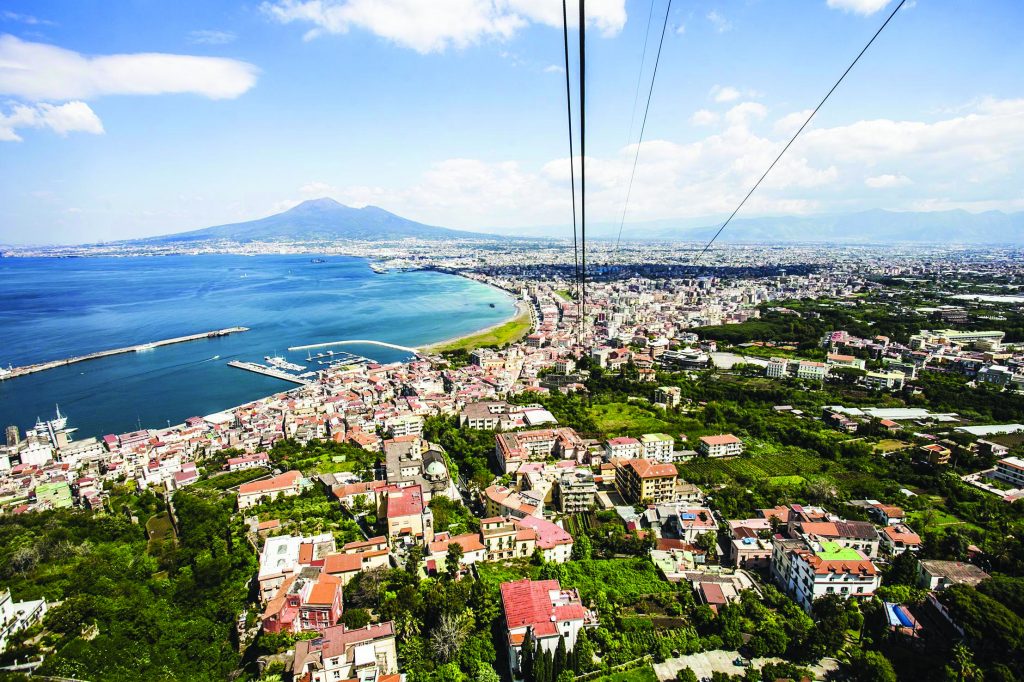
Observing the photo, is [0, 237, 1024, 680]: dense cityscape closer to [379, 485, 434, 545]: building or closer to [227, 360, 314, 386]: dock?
[379, 485, 434, 545]: building

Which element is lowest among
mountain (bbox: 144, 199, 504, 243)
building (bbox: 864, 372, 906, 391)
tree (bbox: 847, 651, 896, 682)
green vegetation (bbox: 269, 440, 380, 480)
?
green vegetation (bbox: 269, 440, 380, 480)

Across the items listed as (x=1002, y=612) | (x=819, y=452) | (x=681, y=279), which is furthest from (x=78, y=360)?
(x=681, y=279)

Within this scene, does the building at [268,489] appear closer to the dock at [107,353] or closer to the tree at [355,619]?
the tree at [355,619]

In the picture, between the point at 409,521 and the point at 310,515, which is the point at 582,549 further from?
the point at 310,515

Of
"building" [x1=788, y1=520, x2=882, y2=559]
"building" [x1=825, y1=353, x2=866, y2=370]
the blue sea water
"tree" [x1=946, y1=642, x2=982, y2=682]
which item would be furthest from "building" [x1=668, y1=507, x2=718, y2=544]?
the blue sea water

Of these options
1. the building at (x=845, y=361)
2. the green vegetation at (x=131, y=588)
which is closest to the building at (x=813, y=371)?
the building at (x=845, y=361)
